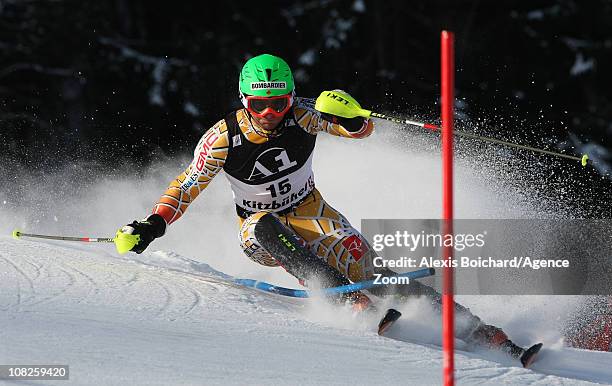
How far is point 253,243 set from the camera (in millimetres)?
5531

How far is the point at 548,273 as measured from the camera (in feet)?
22.4

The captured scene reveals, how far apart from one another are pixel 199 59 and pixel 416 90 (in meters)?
3.61

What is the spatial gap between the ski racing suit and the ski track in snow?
1.06 ft

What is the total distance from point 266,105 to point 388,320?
4.47ft

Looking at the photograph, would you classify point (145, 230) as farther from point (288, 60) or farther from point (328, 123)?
point (288, 60)

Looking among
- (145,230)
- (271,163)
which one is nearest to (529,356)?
(271,163)

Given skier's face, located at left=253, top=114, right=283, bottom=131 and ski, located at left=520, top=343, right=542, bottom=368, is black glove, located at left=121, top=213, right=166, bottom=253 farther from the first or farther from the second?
ski, located at left=520, top=343, right=542, bottom=368

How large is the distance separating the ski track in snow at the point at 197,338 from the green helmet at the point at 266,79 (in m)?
1.02

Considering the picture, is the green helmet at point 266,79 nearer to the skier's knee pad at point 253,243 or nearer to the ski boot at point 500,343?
the skier's knee pad at point 253,243

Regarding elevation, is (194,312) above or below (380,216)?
below

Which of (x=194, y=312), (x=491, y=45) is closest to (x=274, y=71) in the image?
(x=194, y=312)

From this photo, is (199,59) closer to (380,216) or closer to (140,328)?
(380,216)

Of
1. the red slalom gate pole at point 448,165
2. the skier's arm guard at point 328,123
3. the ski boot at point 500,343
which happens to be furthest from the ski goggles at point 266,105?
the red slalom gate pole at point 448,165

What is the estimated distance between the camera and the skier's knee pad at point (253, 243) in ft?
17.6
